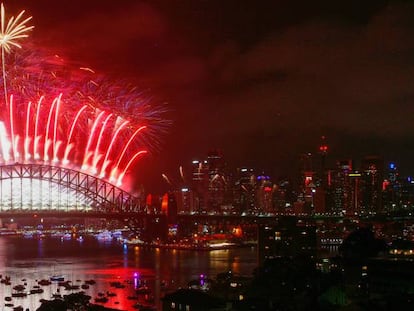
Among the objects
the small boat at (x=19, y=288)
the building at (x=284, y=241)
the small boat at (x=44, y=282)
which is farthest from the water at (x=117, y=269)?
the building at (x=284, y=241)

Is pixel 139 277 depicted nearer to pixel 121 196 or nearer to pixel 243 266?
pixel 243 266

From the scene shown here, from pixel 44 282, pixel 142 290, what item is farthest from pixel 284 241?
pixel 44 282

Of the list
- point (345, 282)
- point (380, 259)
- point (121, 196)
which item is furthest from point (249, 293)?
point (121, 196)

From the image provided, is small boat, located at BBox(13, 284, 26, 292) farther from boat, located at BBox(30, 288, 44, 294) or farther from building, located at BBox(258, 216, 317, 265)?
building, located at BBox(258, 216, 317, 265)

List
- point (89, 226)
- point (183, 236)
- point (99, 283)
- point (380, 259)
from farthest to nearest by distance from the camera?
point (89, 226) → point (183, 236) → point (99, 283) → point (380, 259)

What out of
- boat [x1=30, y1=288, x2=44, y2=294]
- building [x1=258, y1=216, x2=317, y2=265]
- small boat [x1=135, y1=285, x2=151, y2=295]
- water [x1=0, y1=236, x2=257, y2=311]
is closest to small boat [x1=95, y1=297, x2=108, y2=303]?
water [x1=0, y1=236, x2=257, y2=311]

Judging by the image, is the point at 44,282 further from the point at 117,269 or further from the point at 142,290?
the point at 117,269
